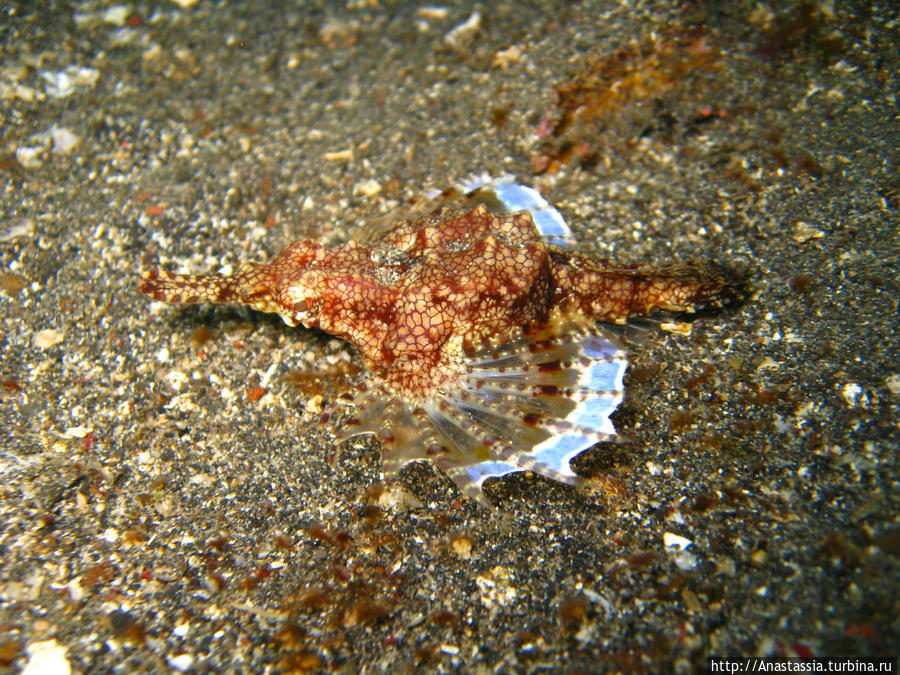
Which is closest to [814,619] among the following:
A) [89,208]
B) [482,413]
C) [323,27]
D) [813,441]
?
[813,441]

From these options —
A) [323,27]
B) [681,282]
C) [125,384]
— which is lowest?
[125,384]

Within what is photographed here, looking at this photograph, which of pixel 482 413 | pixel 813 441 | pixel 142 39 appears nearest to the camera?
pixel 813 441

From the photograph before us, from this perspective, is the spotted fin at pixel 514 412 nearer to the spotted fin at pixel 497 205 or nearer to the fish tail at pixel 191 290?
the spotted fin at pixel 497 205

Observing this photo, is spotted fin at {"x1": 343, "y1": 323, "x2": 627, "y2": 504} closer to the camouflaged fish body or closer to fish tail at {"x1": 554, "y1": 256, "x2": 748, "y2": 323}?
the camouflaged fish body

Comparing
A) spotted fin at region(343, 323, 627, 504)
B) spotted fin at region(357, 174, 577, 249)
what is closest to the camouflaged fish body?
spotted fin at region(343, 323, 627, 504)

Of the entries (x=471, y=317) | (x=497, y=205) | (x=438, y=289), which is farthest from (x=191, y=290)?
(x=497, y=205)

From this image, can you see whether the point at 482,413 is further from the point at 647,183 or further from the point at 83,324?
the point at 83,324

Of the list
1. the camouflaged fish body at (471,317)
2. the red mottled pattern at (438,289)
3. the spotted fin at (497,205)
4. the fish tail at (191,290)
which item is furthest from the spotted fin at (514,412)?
the fish tail at (191,290)
